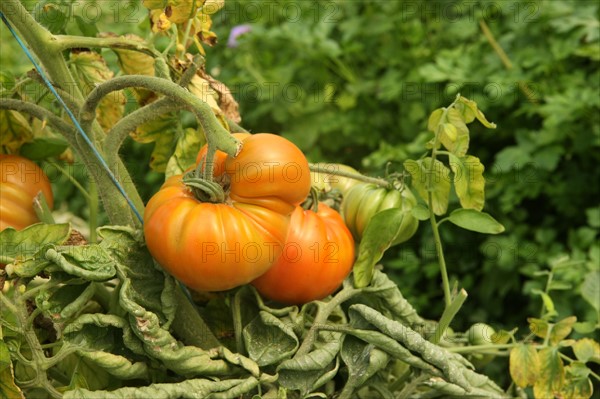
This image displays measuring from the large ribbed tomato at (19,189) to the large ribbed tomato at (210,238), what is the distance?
23 centimetres

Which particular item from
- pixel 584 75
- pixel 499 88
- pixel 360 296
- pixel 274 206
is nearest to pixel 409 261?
pixel 499 88

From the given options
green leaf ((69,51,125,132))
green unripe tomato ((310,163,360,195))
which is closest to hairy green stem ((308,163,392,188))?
green unripe tomato ((310,163,360,195))

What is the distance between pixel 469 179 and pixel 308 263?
25cm

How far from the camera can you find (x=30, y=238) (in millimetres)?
973

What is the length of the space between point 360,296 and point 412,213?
14 centimetres

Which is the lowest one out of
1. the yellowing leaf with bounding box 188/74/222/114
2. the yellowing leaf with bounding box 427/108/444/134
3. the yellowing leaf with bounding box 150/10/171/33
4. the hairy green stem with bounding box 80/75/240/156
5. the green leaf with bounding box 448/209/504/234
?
the green leaf with bounding box 448/209/504/234

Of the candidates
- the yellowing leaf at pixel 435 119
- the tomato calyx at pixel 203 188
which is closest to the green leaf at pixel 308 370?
the tomato calyx at pixel 203 188

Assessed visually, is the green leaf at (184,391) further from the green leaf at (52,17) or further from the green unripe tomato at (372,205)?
the green leaf at (52,17)

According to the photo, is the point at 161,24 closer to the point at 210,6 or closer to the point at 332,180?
the point at 210,6

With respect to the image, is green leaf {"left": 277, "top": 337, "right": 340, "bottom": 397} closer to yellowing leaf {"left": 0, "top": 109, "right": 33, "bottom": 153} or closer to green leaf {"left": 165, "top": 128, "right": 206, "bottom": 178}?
green leaf {"left": 165, "top": 128, "right": 206, "bottom": 178}

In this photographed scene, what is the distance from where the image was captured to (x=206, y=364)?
952mm

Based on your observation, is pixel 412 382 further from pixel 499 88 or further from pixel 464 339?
pixel 499 88

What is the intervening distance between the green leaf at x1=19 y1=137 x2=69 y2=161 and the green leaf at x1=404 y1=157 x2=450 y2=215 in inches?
21.5

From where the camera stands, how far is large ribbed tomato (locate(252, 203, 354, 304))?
40.7 inches
